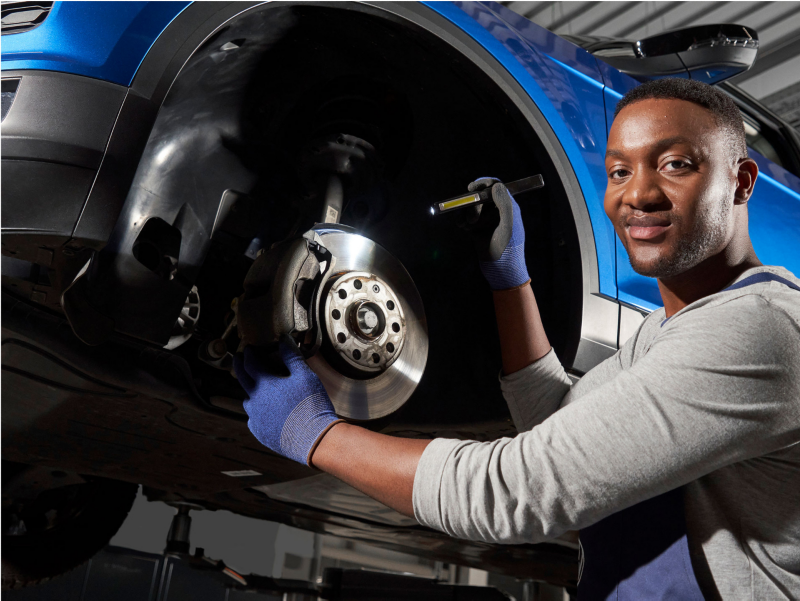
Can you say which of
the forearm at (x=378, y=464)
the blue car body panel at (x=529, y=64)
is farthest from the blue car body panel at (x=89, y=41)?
the forearm at (x=378, y=464)

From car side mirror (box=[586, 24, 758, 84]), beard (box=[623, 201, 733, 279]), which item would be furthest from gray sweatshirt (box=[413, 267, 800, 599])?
car side mirror (box=[586, 24, 758, 84])

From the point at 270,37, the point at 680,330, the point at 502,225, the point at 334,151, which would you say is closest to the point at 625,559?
the point at 680,330

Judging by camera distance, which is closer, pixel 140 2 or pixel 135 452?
pixel 140 2

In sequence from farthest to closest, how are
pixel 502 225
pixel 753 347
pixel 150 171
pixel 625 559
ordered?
1. pixel 502 225
2. pixel 150 171
3. pixel 625 559
4. pixel 753 347

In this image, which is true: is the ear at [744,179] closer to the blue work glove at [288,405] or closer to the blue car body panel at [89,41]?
the blue work glove at [288,405]

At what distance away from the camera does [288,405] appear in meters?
0.76

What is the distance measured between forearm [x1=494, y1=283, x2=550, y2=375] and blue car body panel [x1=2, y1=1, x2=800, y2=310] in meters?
0.19

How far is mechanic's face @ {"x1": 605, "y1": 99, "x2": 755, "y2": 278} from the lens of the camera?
2.58 feet

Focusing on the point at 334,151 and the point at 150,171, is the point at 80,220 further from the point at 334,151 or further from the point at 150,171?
the point at 334,151

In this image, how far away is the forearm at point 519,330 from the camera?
3.26ft

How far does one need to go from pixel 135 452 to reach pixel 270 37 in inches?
28.2

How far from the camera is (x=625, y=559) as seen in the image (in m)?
0.74

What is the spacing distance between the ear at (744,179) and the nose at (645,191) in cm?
11

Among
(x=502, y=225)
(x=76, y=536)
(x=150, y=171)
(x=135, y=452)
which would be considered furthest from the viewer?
(x=76, y=536)
